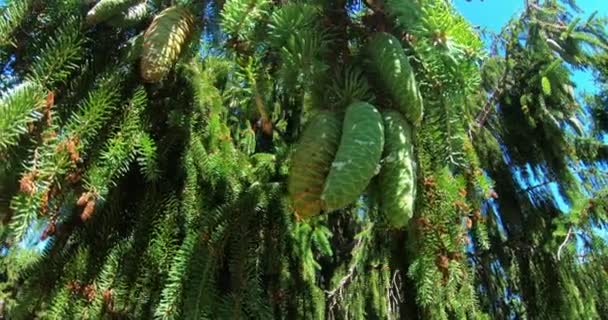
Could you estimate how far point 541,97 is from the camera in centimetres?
323

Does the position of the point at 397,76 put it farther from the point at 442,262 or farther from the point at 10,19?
the point at 10,19

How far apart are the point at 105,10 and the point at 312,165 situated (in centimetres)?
60

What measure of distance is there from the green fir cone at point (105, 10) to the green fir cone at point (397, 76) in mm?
546

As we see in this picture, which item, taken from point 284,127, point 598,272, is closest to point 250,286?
point 284,127

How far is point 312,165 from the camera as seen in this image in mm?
871

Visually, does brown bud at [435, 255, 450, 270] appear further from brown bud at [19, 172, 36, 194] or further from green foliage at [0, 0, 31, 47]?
green foliage at [0, 0, 31, 47]

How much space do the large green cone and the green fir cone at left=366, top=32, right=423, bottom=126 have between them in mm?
109

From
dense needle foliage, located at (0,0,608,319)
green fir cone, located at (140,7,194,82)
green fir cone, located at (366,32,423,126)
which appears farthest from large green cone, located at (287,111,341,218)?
green fir cone, located at (140,7,194,82)

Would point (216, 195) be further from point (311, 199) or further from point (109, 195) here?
point (311, 199)

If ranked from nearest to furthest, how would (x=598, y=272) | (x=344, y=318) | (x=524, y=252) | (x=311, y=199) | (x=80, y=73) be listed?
(x=311, y=199) < (x=80, y=73) < (x=344, y=318) < (x=598, y=272) < (x=524, y=252)

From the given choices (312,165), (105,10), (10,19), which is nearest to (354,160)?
(312,165)

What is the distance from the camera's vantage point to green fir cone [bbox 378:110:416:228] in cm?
85

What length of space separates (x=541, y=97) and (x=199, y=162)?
2424mm

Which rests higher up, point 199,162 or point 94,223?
point 199,162
